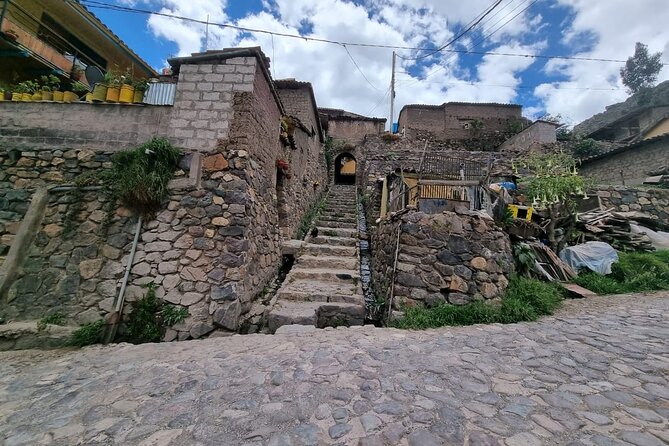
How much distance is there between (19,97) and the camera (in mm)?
4340

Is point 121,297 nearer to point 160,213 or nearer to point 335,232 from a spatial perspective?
point 160,213

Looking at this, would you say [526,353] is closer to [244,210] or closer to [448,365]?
[448,365]

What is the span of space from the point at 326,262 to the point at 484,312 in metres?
3.47

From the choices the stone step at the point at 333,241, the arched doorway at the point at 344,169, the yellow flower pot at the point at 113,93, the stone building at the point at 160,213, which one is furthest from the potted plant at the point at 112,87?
the arched doorway at the point at 344,169

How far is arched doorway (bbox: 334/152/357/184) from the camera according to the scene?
65.1ft

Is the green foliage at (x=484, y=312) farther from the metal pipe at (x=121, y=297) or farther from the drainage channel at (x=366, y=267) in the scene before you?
the metal pipe at (x=121, y=297)

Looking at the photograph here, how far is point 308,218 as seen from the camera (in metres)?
9.12

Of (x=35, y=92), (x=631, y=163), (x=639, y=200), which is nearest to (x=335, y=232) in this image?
(x=35, y=92)

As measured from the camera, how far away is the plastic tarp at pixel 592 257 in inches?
233

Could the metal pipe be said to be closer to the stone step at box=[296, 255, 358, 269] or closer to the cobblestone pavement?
the cobblestone pavement

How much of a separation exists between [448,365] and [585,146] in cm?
1960

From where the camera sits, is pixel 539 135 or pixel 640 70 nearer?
pixel 539 135

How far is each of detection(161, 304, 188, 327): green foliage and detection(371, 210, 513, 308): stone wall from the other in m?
3.34

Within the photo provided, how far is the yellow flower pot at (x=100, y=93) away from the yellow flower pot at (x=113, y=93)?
6 centimetres
